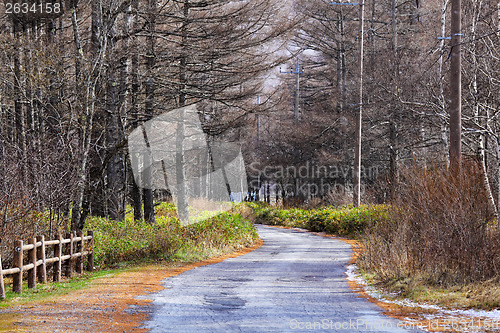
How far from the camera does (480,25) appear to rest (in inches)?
746

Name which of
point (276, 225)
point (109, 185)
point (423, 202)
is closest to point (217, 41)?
point (109, 185)

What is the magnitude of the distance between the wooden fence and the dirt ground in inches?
38.1

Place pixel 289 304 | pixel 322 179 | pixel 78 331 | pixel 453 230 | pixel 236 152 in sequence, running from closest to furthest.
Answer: pixel 78 331, pixel 289 304, pixel 453 230, pixel 236 152, pixel 322 179

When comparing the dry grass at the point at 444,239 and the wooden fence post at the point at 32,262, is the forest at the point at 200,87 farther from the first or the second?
the wooden fence post at the point at 32,262

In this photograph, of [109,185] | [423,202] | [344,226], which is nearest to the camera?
[423,202]

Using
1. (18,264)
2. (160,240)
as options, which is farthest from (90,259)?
(18,264)

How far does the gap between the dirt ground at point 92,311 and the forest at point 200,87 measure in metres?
2.98

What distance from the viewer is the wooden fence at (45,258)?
995 cm

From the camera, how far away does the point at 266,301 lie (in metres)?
9.31

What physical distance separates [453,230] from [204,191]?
138 feet

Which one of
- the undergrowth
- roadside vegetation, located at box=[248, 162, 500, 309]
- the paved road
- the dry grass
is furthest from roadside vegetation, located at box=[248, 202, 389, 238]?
the dry grass

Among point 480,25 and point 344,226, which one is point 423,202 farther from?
point 344,226

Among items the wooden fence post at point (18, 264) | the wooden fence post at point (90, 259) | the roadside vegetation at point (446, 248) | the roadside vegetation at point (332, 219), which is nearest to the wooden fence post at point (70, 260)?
the wooden fence post at point (90, 259)

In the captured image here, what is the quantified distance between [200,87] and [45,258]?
10.3 m
